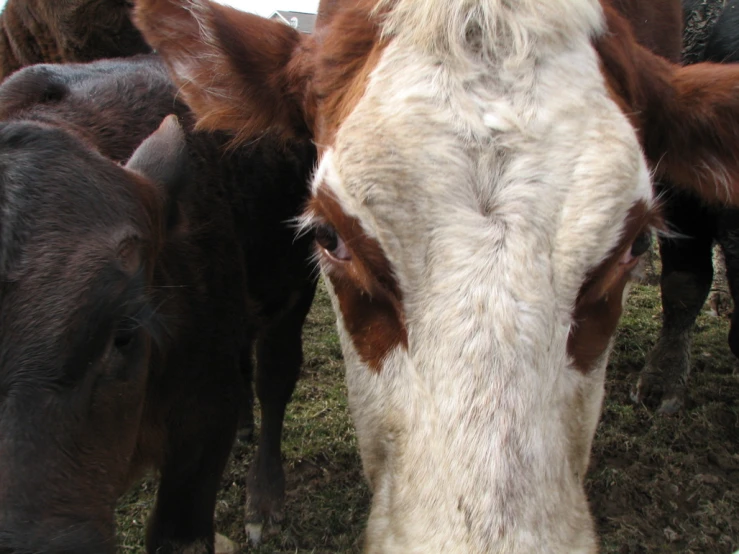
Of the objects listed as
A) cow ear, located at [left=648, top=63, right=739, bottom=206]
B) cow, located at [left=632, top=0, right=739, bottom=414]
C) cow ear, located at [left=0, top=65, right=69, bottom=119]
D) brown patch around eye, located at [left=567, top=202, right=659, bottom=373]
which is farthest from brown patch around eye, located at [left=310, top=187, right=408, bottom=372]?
cow, located at [left=632, top=0, right=739, bottom=414]

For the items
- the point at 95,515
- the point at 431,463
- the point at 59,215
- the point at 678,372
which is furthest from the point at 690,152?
the point at 678,372

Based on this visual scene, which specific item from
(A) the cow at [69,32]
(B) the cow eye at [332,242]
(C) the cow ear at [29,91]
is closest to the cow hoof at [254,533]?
(B) the cow eye at [332,242]

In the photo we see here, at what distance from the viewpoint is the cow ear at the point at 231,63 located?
8.14ft

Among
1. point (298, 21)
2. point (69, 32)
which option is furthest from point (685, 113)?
point (298, 21)

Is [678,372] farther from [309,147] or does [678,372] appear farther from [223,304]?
[223,304]

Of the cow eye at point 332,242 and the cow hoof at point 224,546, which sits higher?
the cow eye at point 332,242

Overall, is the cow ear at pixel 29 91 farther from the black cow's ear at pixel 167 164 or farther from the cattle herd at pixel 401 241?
the black cow's ear at pixel 167 164

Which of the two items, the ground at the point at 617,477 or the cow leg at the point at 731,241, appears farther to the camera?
the cow leg at the point at 731,241

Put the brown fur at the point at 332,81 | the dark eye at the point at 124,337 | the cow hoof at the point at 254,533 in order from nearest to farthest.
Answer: the dark eye at the point at 124,337 < the brown fur at the point at 332,81 < the cow hoof at the point at 254,533

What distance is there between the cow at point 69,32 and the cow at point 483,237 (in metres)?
3.69

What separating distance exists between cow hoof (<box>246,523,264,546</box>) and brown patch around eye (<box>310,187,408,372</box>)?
2.07 metres

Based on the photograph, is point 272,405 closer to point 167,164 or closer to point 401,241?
point 167,164

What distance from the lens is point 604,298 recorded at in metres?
2.09

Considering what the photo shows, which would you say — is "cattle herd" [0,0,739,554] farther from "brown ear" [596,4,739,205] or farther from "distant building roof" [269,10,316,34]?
"distant building roof" [269,10,316,34]
